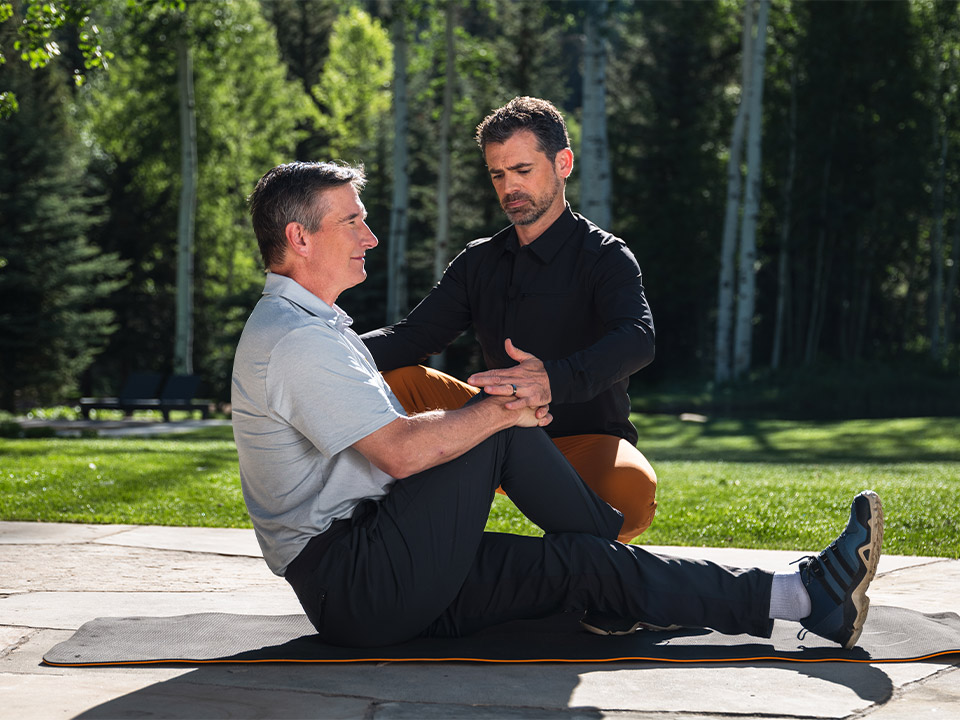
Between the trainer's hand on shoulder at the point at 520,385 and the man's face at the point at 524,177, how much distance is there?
3.36 ft

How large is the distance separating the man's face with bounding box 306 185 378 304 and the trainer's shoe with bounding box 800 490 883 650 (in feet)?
5.13

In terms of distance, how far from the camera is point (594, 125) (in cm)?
1698

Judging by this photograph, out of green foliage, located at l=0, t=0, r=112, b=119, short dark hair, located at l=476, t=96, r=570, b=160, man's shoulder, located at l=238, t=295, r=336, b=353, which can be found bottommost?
man's shoulder, located at l=238, t=295, r=336, b=353

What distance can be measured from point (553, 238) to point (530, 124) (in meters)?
0.45

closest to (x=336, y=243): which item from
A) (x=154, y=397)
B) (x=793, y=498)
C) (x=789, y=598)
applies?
(x=789, y=598)

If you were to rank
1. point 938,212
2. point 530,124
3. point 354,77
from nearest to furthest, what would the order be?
point 530,124 → point 938,212 → point 354,77

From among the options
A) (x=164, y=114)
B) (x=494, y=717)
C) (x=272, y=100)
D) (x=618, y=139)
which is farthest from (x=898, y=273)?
(x=494, y=717)

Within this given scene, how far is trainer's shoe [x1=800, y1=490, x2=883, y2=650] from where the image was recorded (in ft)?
9.70

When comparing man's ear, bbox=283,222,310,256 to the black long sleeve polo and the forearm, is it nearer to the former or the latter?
the forearm

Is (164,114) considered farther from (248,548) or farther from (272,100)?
(248,548)

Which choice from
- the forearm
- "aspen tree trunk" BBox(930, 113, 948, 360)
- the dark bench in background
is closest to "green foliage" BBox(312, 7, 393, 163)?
"aspen tree trunk" BBox(930, 113, 948, 360)

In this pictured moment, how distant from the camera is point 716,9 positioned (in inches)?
1220

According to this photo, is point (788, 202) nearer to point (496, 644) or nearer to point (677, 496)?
point (677, 496)

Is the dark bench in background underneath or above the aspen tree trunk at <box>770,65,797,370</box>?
underneath
